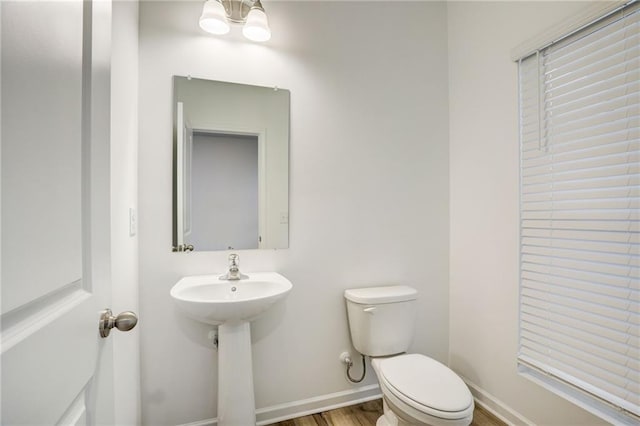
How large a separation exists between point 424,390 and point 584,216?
100 centimetres

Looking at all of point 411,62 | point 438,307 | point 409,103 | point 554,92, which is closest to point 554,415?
point 438,307

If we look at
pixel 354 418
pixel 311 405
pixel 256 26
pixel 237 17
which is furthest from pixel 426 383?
pixel 237 17

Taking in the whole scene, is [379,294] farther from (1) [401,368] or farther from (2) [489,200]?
(2) [489,200]

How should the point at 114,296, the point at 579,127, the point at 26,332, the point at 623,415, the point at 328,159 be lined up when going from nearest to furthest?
the point at 26,332
the point at 114,296
the point at 623,415
the point at 579,127
the point at 328,159

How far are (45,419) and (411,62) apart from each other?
2.23 m

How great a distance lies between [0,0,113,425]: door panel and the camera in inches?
13.6

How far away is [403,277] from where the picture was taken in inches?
76.5

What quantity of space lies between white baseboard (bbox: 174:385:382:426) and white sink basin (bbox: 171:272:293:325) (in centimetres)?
68

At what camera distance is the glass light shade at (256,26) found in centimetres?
152

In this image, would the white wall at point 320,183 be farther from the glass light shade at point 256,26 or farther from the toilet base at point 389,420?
the toilet base at point 389,420

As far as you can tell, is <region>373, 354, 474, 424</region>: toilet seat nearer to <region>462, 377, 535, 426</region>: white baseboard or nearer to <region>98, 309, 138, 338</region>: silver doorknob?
<region>462, 377, 535, 426</region>: white baseboard

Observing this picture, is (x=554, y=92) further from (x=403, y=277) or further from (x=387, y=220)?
(x=403, y=277)

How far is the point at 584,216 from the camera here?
1.29 meters

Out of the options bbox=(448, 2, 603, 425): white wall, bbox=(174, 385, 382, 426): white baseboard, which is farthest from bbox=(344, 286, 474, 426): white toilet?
bbox=(448, 2, 603, 425): white wall
